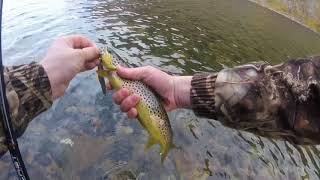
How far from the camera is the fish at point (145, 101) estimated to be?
5.35m

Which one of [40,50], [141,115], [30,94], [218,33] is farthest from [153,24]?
[30,94]

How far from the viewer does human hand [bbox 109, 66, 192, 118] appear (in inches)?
213

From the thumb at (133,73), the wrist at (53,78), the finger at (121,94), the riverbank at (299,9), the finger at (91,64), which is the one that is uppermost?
the wrist at (53,78)

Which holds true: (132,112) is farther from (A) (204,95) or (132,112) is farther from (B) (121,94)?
(A) (204,95)

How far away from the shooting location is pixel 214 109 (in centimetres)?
509

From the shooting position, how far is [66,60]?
4672 mm

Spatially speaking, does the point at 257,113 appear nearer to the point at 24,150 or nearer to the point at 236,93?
the point at 236,93

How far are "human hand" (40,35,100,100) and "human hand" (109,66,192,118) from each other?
1.70 ft

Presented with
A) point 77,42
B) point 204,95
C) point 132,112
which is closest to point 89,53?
point 77,42

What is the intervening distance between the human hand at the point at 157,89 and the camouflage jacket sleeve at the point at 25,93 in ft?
4.34

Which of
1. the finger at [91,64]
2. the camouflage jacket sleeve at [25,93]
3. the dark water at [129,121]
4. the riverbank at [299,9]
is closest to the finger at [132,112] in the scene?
the finger at [91,64]

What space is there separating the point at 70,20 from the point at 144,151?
11073 mm

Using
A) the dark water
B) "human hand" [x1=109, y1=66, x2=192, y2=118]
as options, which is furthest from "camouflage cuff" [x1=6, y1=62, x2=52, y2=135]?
the dark water

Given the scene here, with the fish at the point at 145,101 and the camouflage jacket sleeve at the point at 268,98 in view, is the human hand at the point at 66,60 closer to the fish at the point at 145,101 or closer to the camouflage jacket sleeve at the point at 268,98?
the fish at the point at 145,101
